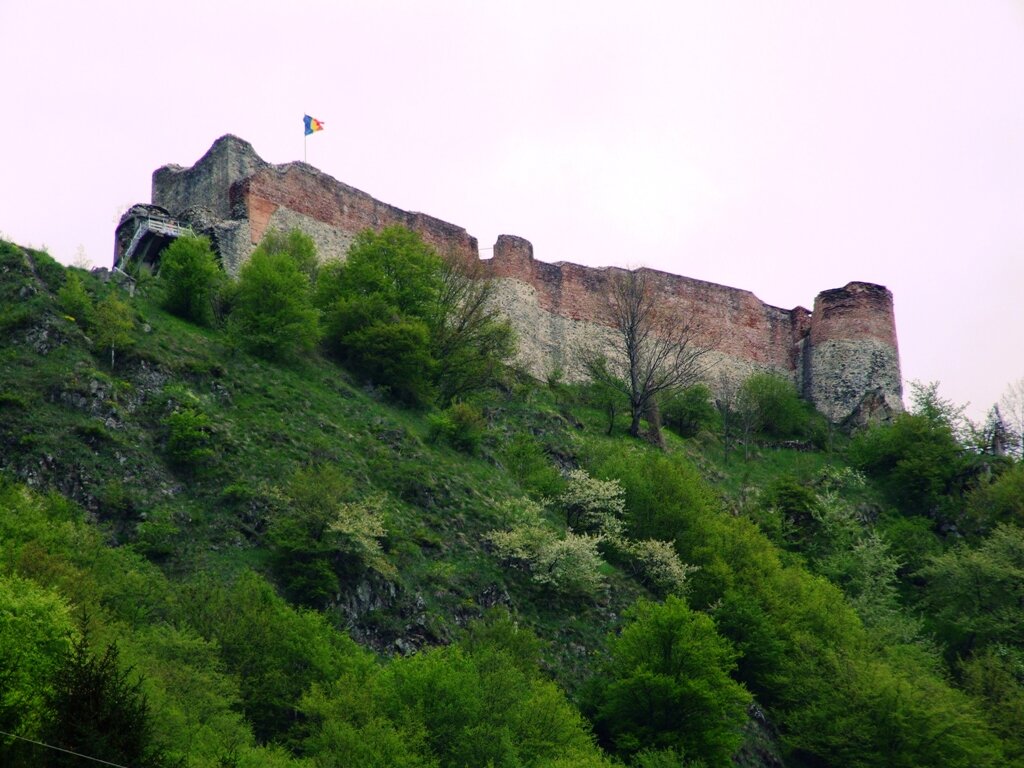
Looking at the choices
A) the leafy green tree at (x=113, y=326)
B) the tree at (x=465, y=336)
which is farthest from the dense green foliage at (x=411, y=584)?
the tree at (x=465, y=336)

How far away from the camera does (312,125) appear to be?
168 feet

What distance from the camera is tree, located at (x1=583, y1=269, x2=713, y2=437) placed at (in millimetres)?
51969

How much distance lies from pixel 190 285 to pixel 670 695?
18.6m

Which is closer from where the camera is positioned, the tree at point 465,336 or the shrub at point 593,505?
the shrub at point 593,505

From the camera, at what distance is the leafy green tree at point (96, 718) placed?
16.8m

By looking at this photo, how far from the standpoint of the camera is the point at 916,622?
128ft

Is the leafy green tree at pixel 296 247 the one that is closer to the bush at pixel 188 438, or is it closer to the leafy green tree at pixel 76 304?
the leafy green tree at pixel 76 304

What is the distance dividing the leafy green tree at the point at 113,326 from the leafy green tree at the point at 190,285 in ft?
11.2

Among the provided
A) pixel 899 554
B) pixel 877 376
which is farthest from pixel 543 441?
pixel 877 376

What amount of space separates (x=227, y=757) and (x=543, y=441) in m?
25.6

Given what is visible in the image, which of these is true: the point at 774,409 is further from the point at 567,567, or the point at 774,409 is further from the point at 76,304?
the point at 76,304

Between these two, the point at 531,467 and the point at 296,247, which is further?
the point at 296,247

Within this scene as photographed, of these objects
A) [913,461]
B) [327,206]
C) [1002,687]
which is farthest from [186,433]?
[913,461]

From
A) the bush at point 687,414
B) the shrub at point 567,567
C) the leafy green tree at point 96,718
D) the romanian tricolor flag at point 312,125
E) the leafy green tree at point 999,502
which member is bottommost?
the leafy green tree at point 96,718
